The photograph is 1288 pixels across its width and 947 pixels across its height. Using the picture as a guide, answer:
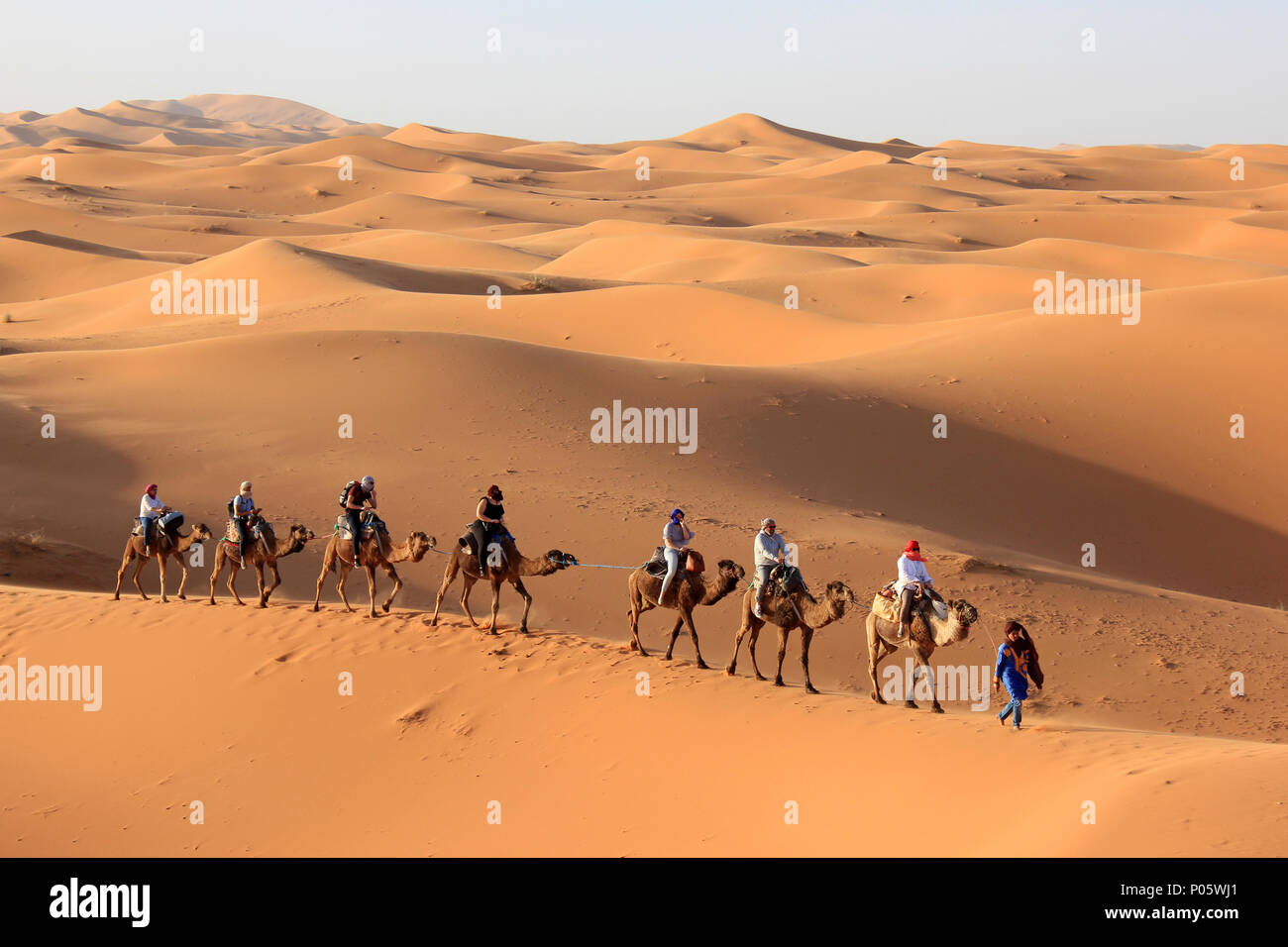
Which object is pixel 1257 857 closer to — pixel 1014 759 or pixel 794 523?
pixel 1014 759

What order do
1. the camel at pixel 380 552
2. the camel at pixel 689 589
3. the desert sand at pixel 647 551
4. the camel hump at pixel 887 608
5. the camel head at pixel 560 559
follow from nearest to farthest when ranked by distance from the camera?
the desert sand at pixel 647 551
the camel hump at pixel 887 608
the camel at pixel 689 589
the camel head at pixel 560 559
the camel at pixel 380 552

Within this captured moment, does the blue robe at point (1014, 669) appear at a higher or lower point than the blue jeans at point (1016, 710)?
higher

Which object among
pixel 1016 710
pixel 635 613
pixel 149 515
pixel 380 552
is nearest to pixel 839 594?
pixel 1016 710

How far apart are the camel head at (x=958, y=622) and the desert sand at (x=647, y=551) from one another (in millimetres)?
849

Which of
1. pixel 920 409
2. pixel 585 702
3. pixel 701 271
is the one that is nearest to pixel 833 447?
pixel 920 409

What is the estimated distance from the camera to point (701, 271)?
165ft

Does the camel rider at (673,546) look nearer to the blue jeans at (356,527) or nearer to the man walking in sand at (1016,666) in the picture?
the man walking in sand at (1016,666)

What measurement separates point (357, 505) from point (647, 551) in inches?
190

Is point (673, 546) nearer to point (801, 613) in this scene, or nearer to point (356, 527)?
point (801, 613)

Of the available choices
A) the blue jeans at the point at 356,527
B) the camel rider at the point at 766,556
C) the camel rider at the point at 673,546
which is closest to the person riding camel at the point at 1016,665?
the camel rider at the point at 766,556

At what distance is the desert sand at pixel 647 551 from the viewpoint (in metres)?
10.0

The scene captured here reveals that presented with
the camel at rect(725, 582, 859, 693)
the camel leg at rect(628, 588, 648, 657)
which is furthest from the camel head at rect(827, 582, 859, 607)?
the camel leg at rect(628, 588, 648, 657)

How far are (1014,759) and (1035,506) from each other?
1297 centimetres
